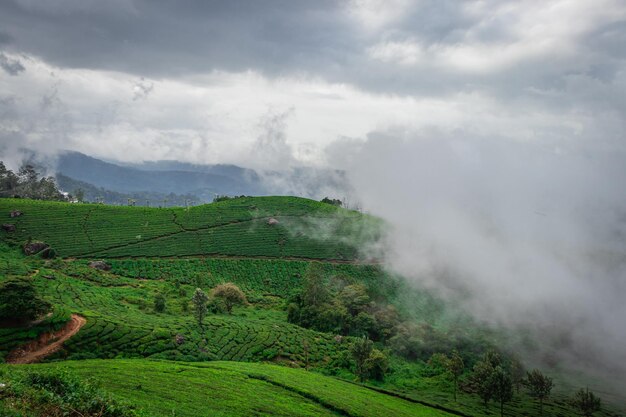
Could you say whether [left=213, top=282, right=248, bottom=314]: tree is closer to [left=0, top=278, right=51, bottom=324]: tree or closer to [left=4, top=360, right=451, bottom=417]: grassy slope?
[left=4, top=360, right=451, bottom=417]: grassy slope

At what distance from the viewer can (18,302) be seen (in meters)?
47.0

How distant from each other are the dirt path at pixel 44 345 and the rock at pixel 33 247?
66.2 meters

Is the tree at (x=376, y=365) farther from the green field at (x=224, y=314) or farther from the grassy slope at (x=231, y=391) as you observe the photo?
the grassy slope at (x=231, y=391)

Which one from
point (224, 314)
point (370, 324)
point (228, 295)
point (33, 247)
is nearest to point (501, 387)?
point (370, 324)

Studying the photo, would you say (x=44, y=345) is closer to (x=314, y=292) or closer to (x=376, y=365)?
(x=376, y=365)

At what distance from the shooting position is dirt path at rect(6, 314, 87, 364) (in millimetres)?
43406

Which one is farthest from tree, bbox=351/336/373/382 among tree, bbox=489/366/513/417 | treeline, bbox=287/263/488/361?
tree, bbox=489/366/513/417

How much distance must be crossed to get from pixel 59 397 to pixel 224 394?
1849cm

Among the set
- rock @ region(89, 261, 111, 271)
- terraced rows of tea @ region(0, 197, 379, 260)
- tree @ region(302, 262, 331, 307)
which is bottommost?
rock @ region(89, 261, 111, 271)

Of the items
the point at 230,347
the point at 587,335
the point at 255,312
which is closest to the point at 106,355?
the point at 230,347

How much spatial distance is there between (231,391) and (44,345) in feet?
83.4

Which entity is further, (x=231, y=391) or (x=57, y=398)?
(x=231, y=391)

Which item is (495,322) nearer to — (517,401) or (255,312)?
(517,401)

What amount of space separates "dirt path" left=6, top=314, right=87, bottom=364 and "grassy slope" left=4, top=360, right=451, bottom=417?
25.6ft
